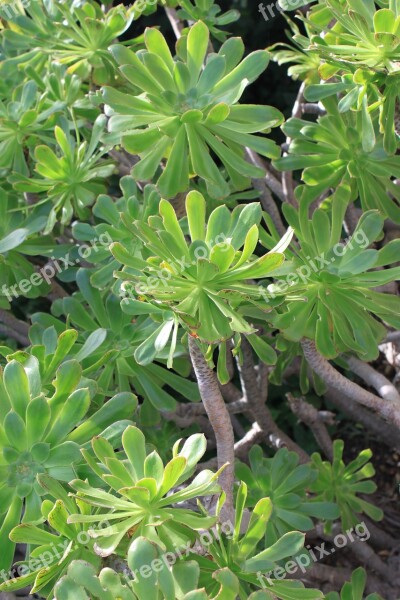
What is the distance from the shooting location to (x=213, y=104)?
1.34m

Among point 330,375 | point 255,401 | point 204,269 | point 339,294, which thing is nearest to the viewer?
point 204,269

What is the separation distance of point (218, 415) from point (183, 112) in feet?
1.82

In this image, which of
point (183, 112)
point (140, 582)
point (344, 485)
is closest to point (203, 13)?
point (183, 112)

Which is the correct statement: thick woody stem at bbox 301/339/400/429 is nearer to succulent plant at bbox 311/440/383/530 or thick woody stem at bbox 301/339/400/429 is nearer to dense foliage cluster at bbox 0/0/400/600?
dense foliage cluster at bbox 0/0/400/600

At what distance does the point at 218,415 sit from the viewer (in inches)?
50.6

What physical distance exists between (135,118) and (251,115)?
214mm

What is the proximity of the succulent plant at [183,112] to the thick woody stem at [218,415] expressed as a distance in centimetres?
35

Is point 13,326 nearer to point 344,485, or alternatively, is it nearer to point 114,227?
point 114,227

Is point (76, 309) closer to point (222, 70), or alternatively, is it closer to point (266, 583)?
point (222, 70)

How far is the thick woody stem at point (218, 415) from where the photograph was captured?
1230 mm

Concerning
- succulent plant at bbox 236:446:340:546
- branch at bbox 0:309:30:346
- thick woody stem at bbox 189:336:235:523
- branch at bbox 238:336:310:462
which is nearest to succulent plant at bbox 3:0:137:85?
branch at bbox 0:309:30:346

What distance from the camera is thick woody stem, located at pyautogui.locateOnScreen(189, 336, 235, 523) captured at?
123 centimetres

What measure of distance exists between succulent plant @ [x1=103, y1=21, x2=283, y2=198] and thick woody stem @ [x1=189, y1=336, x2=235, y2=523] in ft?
1.13

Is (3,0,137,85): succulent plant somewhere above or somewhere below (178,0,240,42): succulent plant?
above
